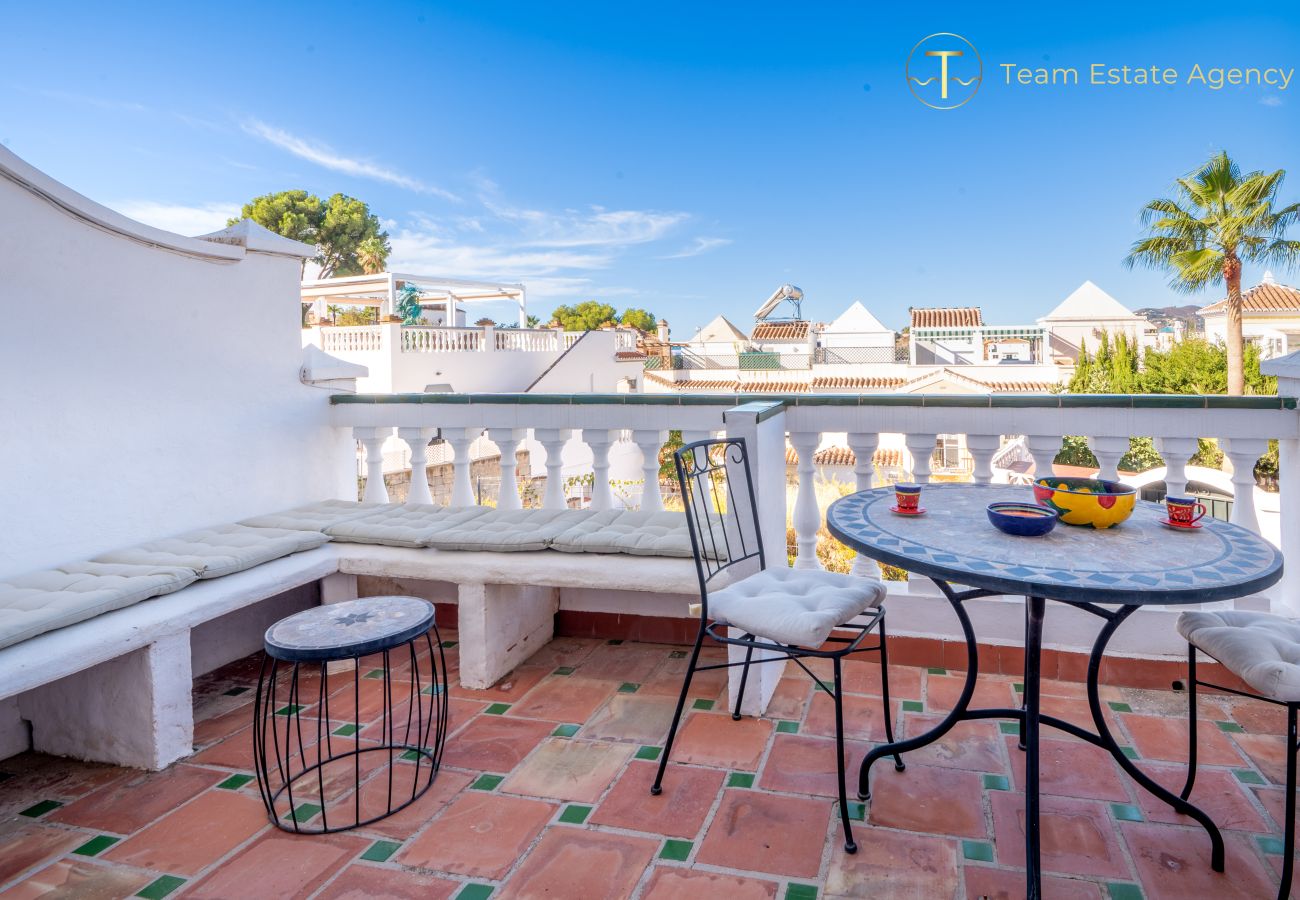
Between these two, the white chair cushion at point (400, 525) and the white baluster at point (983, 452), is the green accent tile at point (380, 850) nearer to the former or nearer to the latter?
the white chair cushion at point (400, 525)

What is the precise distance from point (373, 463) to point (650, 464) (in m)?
1.23

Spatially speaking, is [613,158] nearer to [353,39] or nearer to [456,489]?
[353,39]

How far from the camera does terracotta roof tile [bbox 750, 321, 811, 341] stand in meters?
35.9

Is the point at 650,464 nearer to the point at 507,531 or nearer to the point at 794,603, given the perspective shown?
the point at 507,531

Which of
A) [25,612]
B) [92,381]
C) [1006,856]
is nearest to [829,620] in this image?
[1006,856]

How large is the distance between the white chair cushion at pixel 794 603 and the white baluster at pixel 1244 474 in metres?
1.32

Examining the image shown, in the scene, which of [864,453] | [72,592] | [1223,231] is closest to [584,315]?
[1223,231]

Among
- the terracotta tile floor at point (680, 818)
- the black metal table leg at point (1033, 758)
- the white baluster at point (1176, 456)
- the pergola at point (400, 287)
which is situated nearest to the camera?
the black metal table leg at point (1033, 758)

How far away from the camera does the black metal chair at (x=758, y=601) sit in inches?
66.4

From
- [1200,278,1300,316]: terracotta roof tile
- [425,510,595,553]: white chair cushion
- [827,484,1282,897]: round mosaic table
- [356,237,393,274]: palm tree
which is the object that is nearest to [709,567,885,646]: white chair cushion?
[827,484,1282,897]: round mosaic table

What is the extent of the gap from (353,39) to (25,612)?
29457 millimetres

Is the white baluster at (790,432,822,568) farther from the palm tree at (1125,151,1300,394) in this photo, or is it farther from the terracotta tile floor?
the palm tree at (1125,151,1300,394)

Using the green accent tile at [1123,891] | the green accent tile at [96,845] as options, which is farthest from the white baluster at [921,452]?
the green accent tile at [96,845]

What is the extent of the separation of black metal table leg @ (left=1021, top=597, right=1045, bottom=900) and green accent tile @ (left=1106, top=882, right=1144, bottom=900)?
0.12 m
